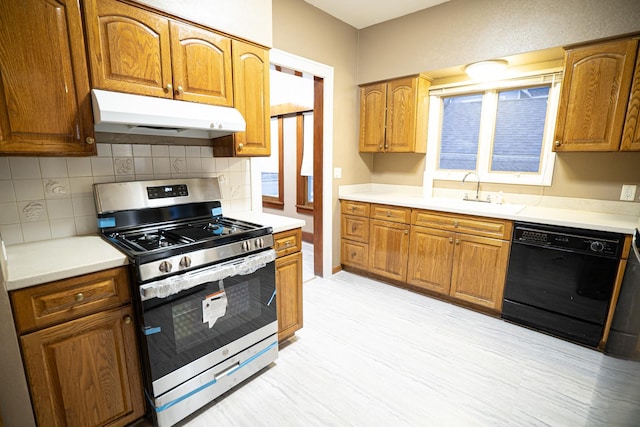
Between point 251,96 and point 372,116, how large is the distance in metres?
1.77

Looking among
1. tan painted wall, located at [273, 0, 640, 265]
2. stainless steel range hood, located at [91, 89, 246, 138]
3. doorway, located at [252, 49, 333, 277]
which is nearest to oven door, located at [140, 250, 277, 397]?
stainless steel range hood, located at [91, 89, 246, 138]

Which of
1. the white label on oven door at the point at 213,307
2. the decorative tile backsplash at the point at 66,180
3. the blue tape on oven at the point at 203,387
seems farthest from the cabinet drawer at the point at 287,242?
the decorative tile backsplash at the point at 66,180

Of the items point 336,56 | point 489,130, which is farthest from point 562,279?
point 336,56

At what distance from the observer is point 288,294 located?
2.12m

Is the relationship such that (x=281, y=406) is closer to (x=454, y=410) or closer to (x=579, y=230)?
(x=454, y=410)

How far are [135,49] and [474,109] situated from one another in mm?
3034

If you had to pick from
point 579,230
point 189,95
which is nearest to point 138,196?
point 189,95

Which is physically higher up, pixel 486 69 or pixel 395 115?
pixel 486 69

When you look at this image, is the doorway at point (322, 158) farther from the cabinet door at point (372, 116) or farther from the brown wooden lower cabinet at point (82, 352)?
the brown wooden lower cabinet at point (82, 352)

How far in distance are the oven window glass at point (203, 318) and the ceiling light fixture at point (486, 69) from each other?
2530 millimetres

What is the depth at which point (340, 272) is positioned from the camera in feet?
12.0

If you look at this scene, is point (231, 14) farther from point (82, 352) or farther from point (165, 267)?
point (82, 352)

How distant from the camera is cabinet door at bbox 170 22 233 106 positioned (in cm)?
171

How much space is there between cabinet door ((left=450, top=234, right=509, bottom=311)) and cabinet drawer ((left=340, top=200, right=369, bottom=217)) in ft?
3.27
